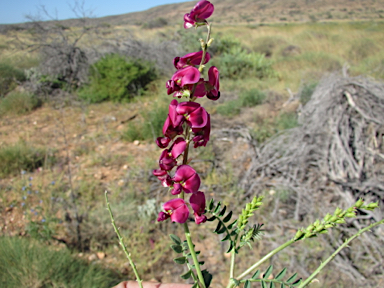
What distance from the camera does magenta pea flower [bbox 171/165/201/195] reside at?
0.66 meters

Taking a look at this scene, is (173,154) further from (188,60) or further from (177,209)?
(188,60)

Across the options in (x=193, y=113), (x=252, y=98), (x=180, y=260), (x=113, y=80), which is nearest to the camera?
(x=193, y=113)

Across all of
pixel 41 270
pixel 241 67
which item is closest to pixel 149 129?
pixel 41 270

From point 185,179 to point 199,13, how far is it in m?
0.42

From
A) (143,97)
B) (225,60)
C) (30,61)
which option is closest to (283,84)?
(225,60)

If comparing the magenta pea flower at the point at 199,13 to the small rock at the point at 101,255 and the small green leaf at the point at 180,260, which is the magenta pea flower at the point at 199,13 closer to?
the small green leaf at the point at 180,260

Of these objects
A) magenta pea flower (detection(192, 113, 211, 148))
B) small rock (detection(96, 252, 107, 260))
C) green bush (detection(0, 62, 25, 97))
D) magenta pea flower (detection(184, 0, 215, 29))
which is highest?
green bush (detection(0, 62, 25, 97))

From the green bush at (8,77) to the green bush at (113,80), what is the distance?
208cm

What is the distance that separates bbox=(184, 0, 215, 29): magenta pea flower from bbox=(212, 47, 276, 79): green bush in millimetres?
8115

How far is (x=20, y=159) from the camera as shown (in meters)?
4.28

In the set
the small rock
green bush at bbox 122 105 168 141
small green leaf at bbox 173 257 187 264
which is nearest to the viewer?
small green leaf at bbox 173 257 187 264

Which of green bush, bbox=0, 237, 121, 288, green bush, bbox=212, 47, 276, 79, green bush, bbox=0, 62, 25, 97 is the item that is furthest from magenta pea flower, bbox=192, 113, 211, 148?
green bush, bbox=0, 62, 25, 97

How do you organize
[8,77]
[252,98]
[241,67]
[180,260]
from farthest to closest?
[241,67] → [8,77] → [252,98] → [180,260]

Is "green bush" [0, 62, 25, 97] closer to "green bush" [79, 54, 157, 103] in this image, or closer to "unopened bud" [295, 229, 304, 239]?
"green bush" [79, 54, 157, 103]
